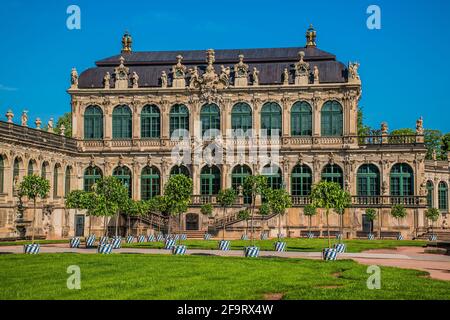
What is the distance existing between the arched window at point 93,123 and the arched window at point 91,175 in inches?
143

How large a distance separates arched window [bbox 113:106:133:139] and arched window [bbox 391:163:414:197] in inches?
1132

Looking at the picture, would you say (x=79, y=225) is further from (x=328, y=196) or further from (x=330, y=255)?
(x=330, y=255)

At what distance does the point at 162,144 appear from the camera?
71.4m

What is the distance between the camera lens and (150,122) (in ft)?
237

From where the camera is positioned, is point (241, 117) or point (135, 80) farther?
point (135, 80)

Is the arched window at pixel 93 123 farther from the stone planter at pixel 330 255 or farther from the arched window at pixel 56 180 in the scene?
the stone planter at pixel 330 255

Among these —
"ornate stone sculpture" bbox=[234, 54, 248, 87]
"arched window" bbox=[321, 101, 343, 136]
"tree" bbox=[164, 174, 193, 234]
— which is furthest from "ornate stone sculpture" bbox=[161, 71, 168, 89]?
"tree" bbox=[164, 174, 193, 234]

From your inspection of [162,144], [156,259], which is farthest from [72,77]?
[156,259]

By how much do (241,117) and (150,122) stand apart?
10.1 metres

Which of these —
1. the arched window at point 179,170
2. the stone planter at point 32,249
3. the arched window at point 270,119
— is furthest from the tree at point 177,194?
the arched window at point 270,119

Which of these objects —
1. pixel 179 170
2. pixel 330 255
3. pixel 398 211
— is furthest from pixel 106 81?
pixel 330 255

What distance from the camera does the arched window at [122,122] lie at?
7269cm
